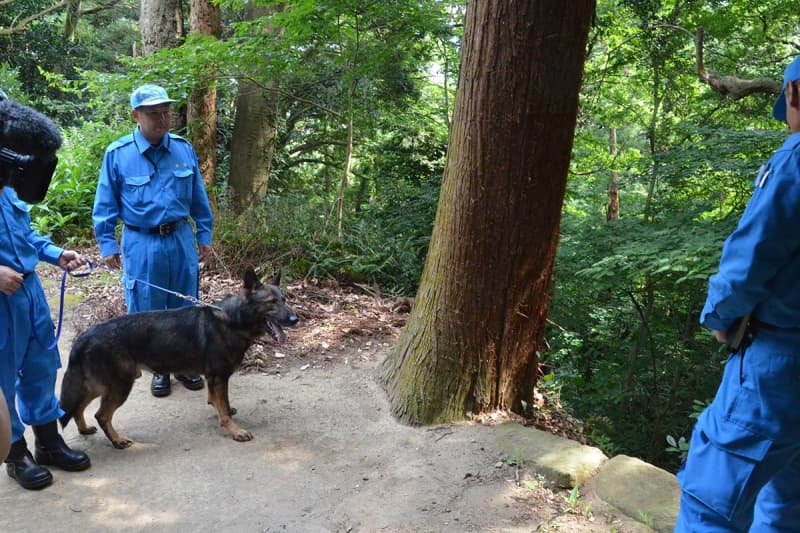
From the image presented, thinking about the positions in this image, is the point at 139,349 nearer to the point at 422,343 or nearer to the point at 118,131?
the point at 422,343

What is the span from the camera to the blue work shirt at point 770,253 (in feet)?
6.69

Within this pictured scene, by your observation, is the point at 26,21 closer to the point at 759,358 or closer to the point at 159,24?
the point at 159,24

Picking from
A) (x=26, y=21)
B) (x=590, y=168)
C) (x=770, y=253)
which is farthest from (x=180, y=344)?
(x=26, y=21)

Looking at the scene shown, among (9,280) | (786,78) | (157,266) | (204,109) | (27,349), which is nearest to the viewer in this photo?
(786,78)

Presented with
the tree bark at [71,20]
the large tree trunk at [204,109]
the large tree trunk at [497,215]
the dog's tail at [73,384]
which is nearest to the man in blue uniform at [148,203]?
the dog's tail at [73,384]

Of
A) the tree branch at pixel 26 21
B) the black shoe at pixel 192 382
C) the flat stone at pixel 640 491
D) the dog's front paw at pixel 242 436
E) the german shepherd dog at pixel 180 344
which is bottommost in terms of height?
the dog's front paw at pixel 242 436

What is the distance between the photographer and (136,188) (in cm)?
467

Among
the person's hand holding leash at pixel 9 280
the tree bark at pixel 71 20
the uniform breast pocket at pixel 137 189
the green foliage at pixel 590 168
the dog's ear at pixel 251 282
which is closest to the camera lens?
the person's hand holding leash at pixel 9 280

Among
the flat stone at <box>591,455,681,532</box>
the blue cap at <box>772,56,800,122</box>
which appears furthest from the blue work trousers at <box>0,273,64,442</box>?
the blue cap at <box>772,56,800,122</box>

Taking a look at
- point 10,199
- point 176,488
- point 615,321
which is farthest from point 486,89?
point 615,321

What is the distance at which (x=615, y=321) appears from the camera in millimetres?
8297

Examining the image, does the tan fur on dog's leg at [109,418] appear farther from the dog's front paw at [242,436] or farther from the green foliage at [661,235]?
the green foliage at [661,235]

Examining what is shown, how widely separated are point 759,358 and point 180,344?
3865mm

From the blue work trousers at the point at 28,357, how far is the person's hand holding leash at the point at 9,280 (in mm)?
185
